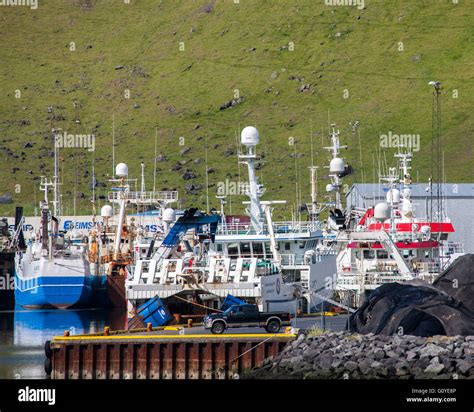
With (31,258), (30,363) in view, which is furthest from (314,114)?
(30,363)

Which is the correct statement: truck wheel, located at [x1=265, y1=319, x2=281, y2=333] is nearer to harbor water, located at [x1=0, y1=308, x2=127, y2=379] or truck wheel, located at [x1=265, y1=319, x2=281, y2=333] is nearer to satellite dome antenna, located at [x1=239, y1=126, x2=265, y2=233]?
harbor water, located at [x1=0, y1=308, x2=127, y2=379]

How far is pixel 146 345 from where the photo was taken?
2121 inches

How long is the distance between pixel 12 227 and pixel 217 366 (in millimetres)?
81473

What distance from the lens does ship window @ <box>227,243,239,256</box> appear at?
73375mm

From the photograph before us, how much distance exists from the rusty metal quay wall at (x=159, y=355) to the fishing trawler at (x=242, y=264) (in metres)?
13.2

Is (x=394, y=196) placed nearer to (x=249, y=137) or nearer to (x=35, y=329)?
(x=249, y=137)

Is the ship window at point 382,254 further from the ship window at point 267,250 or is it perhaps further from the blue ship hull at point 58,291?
the blue ship hull at point 58,291

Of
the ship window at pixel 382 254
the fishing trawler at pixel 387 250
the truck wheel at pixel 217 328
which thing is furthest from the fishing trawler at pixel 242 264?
the truck wheel at pixel 217 328

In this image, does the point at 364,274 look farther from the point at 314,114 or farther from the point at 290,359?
the point at 314,114

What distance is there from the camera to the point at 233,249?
73562 millimetres

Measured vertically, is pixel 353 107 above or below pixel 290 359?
above

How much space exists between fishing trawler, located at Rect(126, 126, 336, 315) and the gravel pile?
50.7 feet

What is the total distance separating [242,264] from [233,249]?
175 inches

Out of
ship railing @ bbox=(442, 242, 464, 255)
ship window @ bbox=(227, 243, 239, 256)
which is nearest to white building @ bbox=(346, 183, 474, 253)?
ship railing @ bbox=(442, 242, 464, 255)
